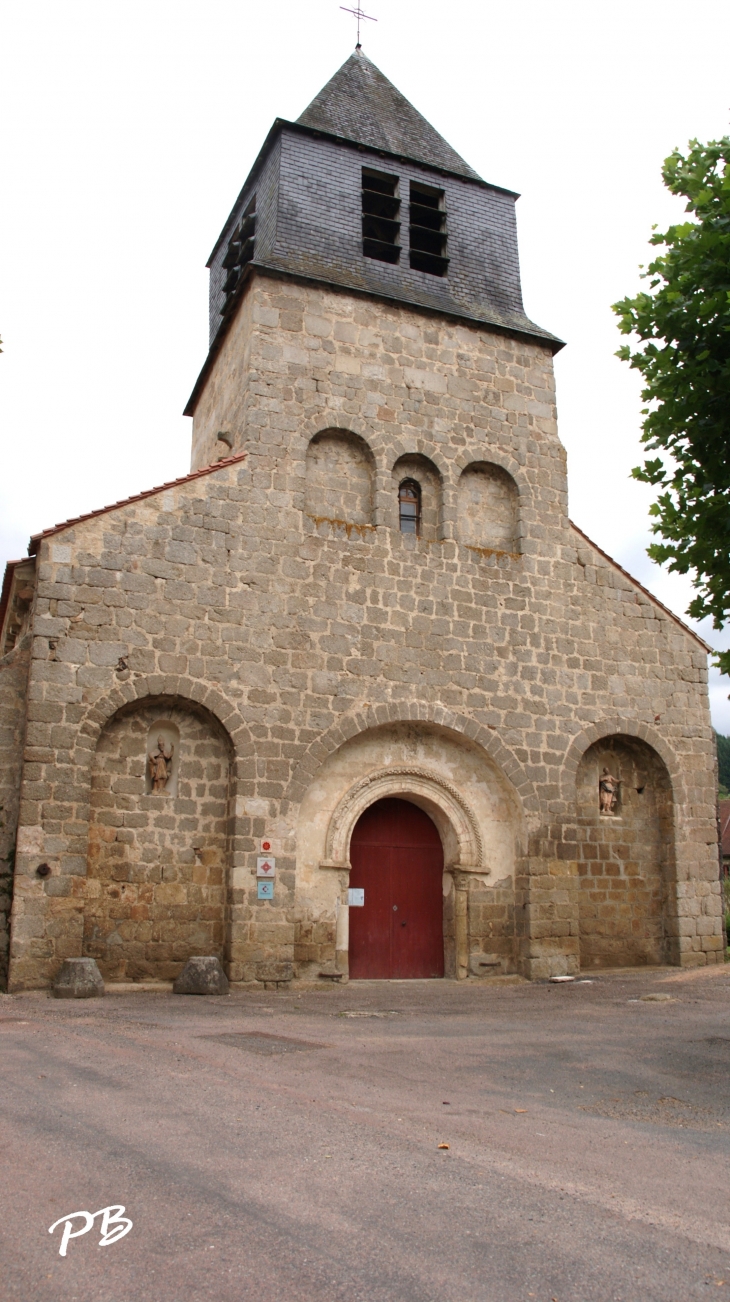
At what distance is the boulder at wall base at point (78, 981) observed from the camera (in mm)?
9758

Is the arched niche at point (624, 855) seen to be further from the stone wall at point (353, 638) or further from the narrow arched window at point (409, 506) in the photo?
the narrow arched window at point (409, 506)

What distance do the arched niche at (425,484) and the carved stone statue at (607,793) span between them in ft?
14.2

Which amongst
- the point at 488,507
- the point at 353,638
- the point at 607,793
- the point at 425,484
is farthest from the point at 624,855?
the point at 425,484

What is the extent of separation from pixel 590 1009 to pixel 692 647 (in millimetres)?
6690

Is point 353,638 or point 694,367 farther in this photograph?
point 353,638

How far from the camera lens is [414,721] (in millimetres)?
12469

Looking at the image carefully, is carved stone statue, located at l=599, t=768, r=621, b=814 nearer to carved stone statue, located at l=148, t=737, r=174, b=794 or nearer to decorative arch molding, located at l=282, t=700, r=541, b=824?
decorative arch molding, located at l=282, t=700, r=541, b=824

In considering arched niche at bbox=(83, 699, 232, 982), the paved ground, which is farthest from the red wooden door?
the paved ground

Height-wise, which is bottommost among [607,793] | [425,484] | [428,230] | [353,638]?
[607,793]

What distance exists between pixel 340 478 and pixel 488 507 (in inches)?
92.9

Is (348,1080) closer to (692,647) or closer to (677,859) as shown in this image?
(677,859)

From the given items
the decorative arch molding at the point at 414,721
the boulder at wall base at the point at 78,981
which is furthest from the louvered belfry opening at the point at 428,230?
the boulder at wall base at the point at 78,981

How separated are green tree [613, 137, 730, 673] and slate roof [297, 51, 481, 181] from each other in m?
8.98

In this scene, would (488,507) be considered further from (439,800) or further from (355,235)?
(355,235)
